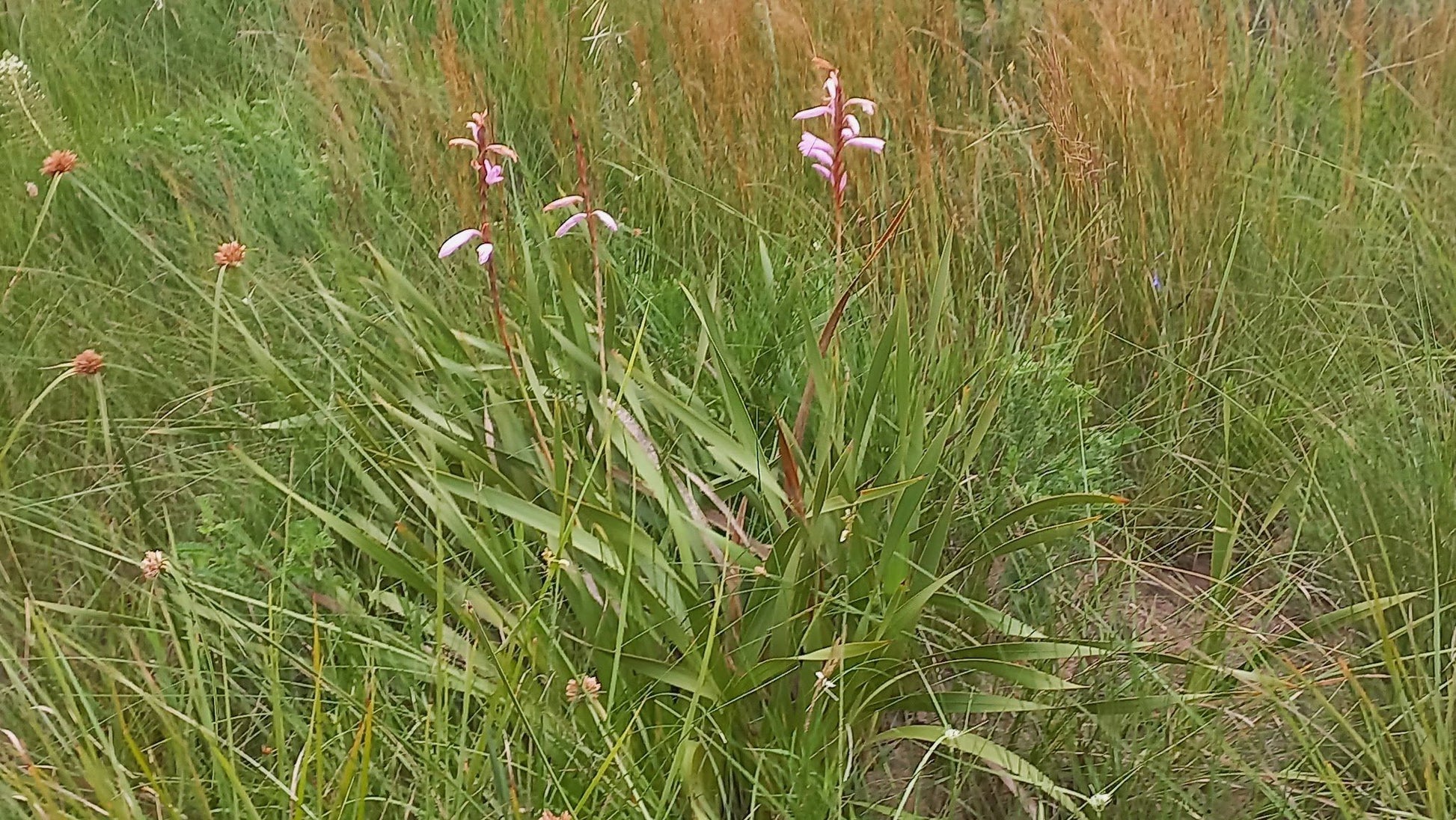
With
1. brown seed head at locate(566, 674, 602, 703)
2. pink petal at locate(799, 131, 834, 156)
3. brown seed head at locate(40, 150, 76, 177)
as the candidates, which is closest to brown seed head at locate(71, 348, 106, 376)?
brown seed head at locate(40, 150, 76, 177)

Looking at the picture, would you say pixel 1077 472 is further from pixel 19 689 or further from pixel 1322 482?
pixel 19 689

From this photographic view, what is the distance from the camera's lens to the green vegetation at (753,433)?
1160 mm

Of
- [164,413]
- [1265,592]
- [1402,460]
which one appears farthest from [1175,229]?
[164,413]

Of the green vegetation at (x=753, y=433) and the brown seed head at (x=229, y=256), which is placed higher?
the brown seed head at (x=229, y=256)

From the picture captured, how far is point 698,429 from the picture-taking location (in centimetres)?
135

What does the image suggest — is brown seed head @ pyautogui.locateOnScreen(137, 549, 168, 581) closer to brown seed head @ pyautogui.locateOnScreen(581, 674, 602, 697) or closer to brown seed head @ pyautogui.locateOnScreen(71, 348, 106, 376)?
brown seed head @ pyautogui.locateOnScreen(71, 348, 106, 376)

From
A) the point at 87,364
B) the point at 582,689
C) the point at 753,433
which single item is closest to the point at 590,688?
the point at 582,689

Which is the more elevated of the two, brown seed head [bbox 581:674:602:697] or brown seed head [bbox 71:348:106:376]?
brown seed head [bbox 71:348:106:376]

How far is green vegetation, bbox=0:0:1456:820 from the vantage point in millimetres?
1160

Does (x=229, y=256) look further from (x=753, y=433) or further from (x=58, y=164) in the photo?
(x=753, y=433)

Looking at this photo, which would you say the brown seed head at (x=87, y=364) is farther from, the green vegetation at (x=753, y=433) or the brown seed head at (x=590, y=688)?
the brown seed head at (x=590, y=688)

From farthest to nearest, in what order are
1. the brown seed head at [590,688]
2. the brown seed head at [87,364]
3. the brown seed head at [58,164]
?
the brown seed head at [58,164]
the brown seed head at [87,364]
the brown seed head at [590,688]

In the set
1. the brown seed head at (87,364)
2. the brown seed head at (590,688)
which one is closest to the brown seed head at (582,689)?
the brown seed head at (590,688)

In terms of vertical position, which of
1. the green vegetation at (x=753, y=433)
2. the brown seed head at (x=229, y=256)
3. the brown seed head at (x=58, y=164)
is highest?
the brown seed head at (x=58, y=164)
